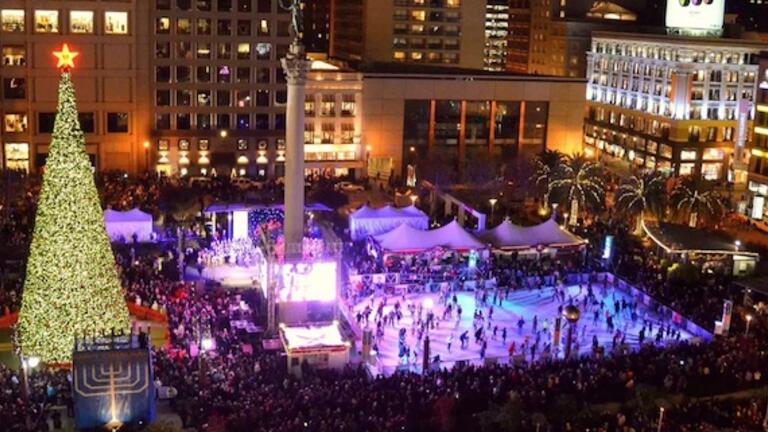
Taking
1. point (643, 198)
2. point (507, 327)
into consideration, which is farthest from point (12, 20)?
point (507, 327)

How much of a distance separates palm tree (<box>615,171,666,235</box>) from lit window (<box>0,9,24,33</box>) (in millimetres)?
45837

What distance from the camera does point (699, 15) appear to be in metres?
92.3

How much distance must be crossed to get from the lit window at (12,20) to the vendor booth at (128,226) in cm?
2630

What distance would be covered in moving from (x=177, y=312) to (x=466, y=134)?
51.2 m

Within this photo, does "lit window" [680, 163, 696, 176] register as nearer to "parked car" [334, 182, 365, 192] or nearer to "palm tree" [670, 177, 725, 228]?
"palm tree" [670, 177, 725, 228]

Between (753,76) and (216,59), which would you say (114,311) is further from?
(753,76)

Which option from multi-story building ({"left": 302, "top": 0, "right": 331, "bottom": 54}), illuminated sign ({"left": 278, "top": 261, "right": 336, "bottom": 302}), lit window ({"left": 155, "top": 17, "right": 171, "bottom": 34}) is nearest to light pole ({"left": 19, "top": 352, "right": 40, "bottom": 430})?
illuminated sign ({"left": 278, "top": 261, "right": 336, "bottom": 302})

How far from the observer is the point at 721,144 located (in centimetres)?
8856

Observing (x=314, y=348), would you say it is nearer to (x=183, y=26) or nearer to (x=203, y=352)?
(x=203, y=352)

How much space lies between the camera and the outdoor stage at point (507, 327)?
131 ft

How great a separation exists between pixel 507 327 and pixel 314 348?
426 inches

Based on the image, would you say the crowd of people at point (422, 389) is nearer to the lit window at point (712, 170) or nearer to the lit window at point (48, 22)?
the lit window at point (48, 22)

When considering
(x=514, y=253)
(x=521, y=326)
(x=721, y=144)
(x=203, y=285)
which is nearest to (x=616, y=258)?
(x=514, y=253)

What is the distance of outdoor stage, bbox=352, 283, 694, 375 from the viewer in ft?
131
